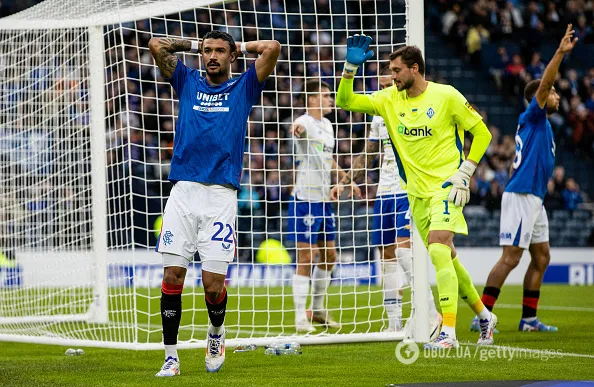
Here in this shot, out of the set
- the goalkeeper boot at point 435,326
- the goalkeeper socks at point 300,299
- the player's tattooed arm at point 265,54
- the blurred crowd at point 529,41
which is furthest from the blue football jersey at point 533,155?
the blurred crowd at point 529,41

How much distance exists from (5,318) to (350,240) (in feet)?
24.4

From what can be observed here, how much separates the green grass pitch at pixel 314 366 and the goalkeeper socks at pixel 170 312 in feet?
0.84

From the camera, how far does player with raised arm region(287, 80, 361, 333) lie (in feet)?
31.5

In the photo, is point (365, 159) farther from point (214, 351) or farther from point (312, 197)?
point (214, 351)

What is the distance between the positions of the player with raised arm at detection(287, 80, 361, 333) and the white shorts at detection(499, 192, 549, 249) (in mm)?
1710

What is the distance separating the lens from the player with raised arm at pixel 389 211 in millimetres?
9141

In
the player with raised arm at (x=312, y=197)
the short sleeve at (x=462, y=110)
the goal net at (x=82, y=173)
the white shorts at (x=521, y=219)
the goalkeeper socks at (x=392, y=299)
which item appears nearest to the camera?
the short sleeve at (x=462, y=110)

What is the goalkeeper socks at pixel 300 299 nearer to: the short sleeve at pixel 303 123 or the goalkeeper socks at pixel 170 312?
the short sleeve at pixel 303 123

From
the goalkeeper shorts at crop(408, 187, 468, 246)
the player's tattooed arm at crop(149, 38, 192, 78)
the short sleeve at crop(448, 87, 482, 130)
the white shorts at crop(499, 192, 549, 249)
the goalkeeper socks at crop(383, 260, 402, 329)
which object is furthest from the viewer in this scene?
the white shorts at crop(499, 192, 549, 249)

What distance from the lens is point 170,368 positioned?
621 centimetres

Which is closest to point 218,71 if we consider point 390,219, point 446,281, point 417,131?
point 417,131

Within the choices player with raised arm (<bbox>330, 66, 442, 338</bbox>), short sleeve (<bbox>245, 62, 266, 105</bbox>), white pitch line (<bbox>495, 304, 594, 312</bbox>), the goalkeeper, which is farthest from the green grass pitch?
white pitch line (<bbox>495, 304, 594, 312</bbox>)

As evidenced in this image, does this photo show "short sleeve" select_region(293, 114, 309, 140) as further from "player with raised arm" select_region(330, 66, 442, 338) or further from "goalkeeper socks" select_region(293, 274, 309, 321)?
"goalkeeper socks" select_region(293, 274, 309, 321)

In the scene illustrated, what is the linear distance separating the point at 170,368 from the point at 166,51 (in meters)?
2.12
